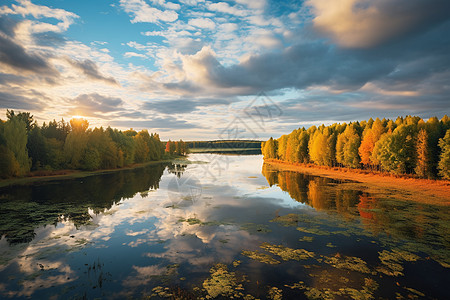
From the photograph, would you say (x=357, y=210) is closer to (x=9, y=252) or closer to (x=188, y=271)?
(x=188, y=271)

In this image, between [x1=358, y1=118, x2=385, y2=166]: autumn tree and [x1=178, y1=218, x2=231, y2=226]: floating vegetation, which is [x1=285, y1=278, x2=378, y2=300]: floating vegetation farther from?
[x1=358, y1=118, x2=385, y2=166]: autumn tree

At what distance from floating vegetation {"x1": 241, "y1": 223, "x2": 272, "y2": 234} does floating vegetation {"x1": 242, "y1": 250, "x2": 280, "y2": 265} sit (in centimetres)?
458

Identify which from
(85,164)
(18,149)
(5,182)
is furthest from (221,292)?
(85,164)

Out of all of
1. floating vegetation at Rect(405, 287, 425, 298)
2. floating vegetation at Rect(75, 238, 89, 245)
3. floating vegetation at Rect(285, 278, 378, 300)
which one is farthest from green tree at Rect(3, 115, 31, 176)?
floating vegetation at Rect(405, 287, 425, 298)

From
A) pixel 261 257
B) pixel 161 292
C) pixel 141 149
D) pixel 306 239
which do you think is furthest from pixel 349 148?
pixel 141 149

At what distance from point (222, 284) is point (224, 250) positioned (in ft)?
15.3

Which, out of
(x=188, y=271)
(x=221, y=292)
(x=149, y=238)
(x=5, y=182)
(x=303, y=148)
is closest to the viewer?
(x=221, y=292)

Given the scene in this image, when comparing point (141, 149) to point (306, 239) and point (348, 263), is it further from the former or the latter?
point (348, 263)

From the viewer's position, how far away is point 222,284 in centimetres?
1253

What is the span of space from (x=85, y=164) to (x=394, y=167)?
95.0 meters

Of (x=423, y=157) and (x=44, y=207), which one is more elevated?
(x=423, y=157)

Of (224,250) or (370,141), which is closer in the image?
(224,250)

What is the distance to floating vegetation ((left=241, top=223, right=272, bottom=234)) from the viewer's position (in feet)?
70.3

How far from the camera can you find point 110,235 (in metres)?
20.8
